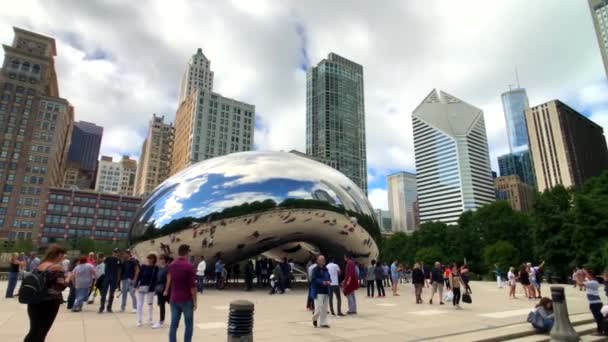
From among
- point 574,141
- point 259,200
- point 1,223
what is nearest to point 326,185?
point 259,200

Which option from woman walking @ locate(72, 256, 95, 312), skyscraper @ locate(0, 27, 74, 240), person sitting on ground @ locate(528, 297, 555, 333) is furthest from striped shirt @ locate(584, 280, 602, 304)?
skyscraper @ locate(0, 27, 74, 240)

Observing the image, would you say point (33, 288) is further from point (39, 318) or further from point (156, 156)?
point (156, 156)

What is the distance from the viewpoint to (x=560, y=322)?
722cm

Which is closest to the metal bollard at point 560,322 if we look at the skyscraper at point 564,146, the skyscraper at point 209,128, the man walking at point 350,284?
the man walking at point 350,284

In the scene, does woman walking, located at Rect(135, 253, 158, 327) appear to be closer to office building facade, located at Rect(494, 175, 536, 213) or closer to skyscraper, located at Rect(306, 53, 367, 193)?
skyscraper, located at Rect(306, 53, 367, 193)

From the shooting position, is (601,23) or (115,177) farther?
(115,177)

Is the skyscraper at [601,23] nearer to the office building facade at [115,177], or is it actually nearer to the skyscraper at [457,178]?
the skyscraper at [457,178]

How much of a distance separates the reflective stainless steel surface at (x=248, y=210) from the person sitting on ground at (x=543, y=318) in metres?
9.16

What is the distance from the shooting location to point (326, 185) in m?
16.7

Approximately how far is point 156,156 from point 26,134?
48592 millimetres

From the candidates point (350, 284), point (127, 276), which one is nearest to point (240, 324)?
point (350, 284)

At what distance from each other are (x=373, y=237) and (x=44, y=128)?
113231mm

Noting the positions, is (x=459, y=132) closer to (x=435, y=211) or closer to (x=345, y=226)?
(x=435, y=211)

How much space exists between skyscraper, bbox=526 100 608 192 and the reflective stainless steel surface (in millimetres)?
143803
